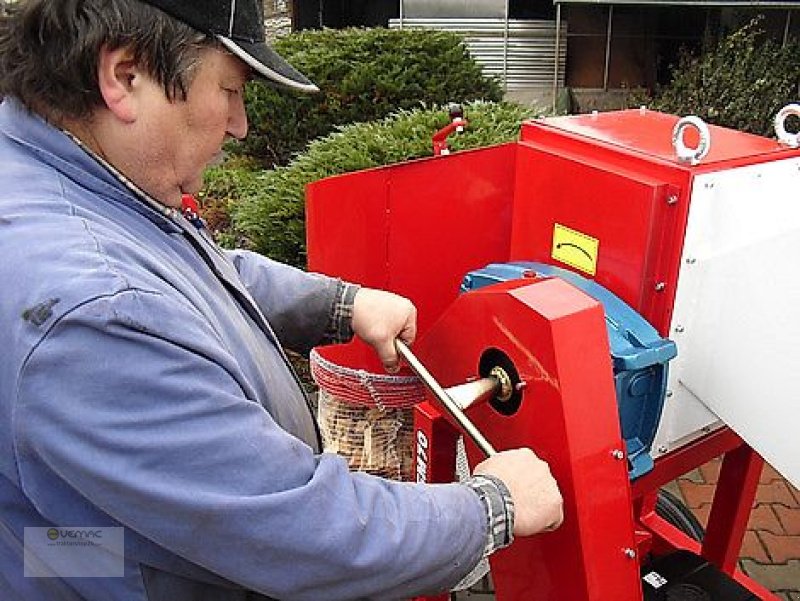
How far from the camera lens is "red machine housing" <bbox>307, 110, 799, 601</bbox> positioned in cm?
126

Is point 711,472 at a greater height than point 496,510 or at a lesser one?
lesser

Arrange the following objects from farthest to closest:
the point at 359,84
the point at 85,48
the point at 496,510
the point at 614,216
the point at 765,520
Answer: the point at 359,84, the point at 765,520, the point at 614,216, the point at 496,510, the point at 85,48

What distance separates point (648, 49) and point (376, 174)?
590 cm

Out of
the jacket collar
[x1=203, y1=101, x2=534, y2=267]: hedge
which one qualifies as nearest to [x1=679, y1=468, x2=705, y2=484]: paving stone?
[x1=203, y1=101, x2=534, y2=267]: hedge

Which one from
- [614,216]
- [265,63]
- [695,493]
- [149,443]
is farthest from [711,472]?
[149,443]

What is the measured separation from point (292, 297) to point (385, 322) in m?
0.20

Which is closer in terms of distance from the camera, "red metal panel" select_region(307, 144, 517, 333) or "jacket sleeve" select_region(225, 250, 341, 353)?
"jacket sleeve" select_region(225, 250, 341, 353)

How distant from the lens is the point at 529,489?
121 cm

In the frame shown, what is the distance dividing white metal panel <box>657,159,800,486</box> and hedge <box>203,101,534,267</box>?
184 cm

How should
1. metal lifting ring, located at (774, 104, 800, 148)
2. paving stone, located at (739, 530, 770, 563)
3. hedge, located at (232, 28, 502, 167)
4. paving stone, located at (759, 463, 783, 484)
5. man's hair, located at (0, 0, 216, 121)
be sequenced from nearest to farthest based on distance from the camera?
A: man's hair, located at (0, 0, 216, 121)
metal lifting ring, located at (774, 104, 800, 148)
paving stone, located at (739, 530, 770, 563)
paving stone, located at (759, 463, 783, 484)
hedge, located at (232, 28, 502, 167)

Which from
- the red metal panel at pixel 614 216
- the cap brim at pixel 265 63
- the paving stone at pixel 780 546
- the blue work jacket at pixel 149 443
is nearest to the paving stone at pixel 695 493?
the paving stone at pixel 780 546

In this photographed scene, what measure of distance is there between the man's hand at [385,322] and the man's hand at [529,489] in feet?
1.30

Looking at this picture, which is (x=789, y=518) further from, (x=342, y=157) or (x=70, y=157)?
(x=70, y=157)

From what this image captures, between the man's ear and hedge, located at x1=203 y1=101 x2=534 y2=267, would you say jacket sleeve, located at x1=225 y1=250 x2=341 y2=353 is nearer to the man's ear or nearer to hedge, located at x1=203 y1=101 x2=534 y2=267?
the man's ear
